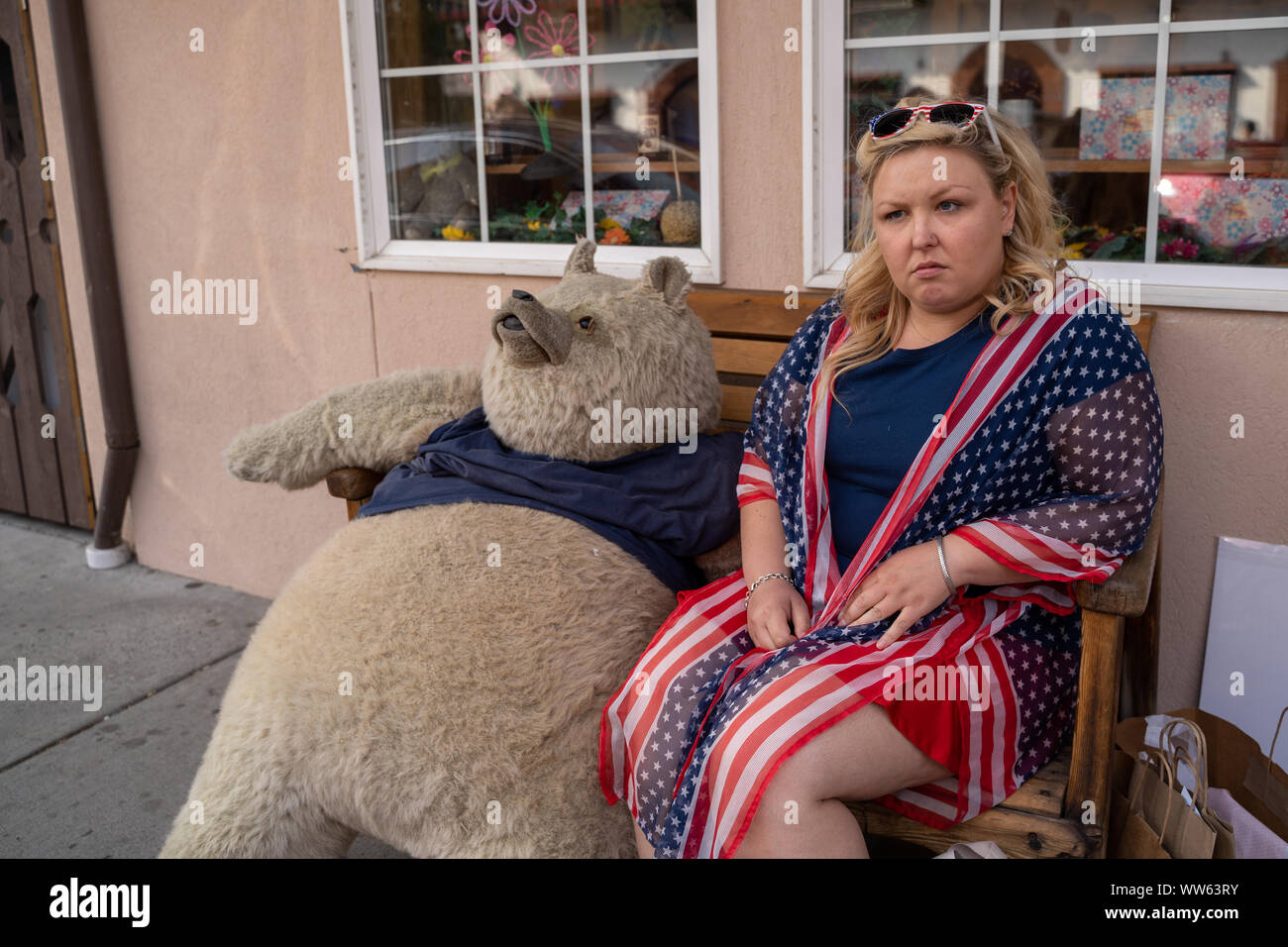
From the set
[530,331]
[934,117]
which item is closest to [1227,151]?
[934,117]

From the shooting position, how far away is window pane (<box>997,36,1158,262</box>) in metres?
2.49

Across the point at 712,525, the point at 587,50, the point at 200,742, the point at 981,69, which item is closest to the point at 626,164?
the point at 587,50

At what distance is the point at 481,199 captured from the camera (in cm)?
354

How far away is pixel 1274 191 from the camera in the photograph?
2.38 meters

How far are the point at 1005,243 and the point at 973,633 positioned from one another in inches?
28.4

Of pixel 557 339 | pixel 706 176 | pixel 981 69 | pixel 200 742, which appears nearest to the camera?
pixel 557 339

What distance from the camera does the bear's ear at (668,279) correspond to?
8.15ft

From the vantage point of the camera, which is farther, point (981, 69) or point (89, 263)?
point (89, 263)

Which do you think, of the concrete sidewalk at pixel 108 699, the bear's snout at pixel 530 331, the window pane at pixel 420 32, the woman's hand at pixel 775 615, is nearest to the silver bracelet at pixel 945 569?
the woman's hand at pixel 775 615

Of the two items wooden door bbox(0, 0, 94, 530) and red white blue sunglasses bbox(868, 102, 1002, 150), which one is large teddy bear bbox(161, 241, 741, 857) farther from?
wooden door bbox(0, 0, 94, 530)

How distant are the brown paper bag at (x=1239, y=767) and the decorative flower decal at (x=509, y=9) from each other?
8.76 ft

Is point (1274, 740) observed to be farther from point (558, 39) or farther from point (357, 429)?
point (558, 39)
